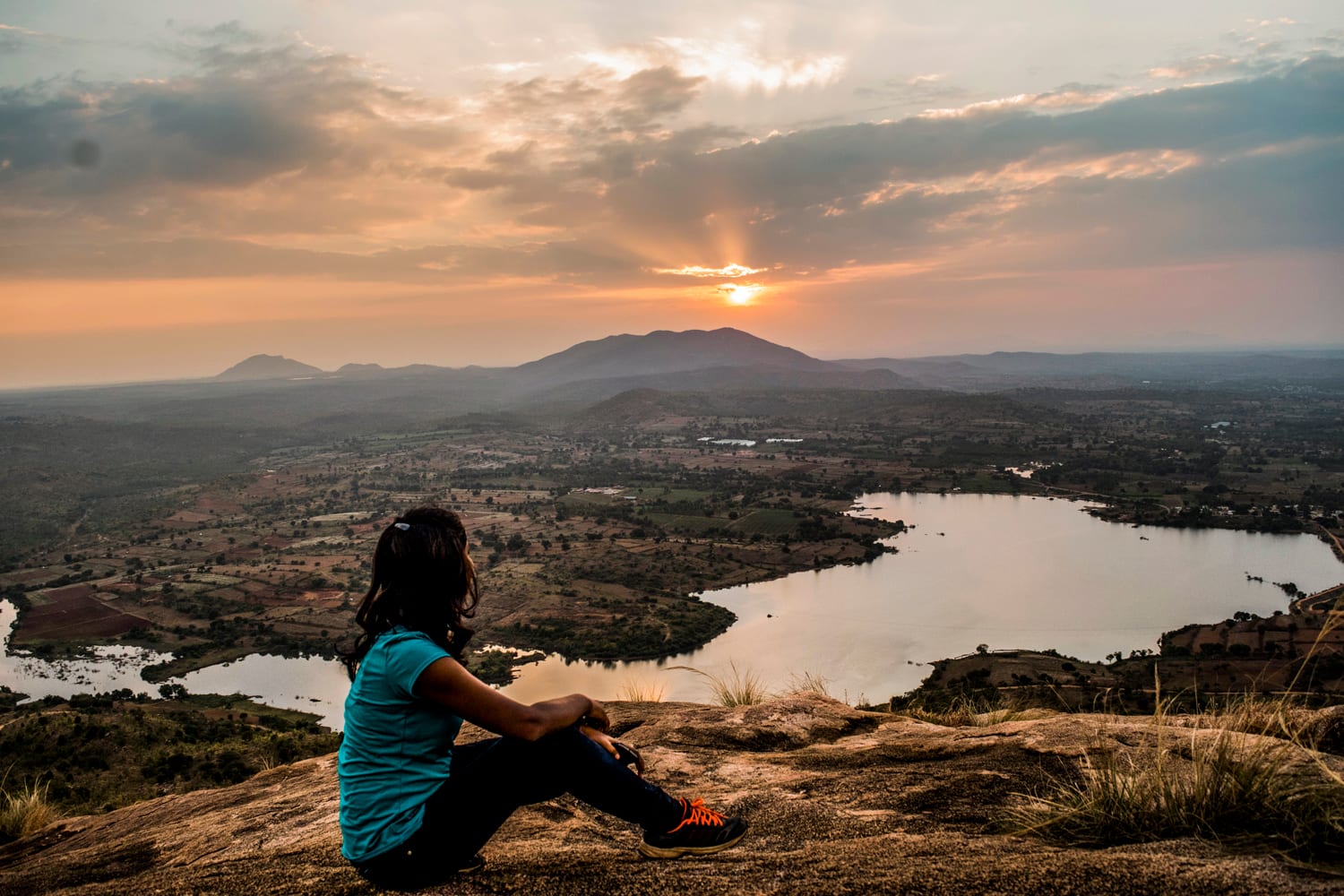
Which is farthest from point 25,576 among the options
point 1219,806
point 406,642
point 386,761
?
point 1219,806

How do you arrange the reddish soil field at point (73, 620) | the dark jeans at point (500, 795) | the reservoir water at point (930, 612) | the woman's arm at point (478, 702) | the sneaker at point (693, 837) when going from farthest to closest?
the reddish soil field at point (73, 620), the reservoir water at point (930, 612), the sneaker at point (693, 837), the dark jeans at point (500, 795), the woman's arm at point (478, 702)

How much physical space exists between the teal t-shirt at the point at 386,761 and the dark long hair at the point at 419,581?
0.08m

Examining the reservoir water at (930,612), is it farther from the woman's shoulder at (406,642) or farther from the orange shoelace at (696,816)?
the woman's shoulder at (406,642)

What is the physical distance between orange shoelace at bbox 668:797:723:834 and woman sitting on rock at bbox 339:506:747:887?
0.76 feet

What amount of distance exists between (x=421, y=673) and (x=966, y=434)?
421ft

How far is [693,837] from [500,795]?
0.85 meters

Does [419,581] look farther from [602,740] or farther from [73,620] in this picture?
[73,620]

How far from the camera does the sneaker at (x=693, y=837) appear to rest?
298cm

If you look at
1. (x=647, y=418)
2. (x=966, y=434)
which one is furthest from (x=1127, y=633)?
(x=647, y=418)

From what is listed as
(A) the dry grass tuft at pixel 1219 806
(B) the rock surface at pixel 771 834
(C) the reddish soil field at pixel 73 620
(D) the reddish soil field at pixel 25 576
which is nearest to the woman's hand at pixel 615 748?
(B) the rock surface at pixel 771 834

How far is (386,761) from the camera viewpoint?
8.70 ft

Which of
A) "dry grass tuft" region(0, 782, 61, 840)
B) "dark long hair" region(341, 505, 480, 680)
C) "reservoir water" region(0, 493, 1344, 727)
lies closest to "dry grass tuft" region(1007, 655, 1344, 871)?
"dark long hair" region(341, 505, 480, 680)

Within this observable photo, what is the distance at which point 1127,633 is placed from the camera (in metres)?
38.9

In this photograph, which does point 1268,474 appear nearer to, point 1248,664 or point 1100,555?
point 1100,555
